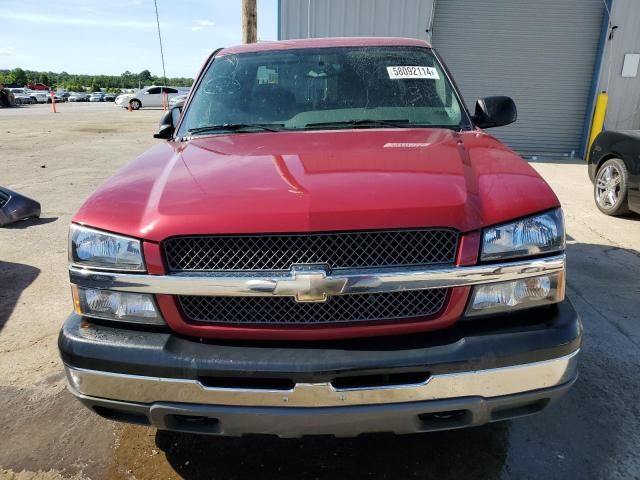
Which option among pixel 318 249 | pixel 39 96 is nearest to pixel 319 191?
pixel 318 249

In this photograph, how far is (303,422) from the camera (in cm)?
178

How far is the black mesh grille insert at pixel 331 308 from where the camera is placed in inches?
72.6

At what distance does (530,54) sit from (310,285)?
12.6 m

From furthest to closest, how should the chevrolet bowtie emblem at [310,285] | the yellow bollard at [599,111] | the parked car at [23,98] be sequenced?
the parked car at [23,98] → the yellow bollard at [599,111] → the chevrolet bowtie emblem at [310,285]

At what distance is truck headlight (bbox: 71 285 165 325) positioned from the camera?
6.23 ft

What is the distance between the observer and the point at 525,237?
1.87m

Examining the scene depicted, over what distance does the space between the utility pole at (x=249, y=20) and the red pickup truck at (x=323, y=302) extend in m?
10.0

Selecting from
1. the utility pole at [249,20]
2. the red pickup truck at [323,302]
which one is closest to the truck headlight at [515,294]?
the red pickup truck at [323,302]

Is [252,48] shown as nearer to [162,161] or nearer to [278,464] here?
[162,161]

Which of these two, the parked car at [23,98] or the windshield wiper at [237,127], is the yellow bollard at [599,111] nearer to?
the windshield wiper at [237,127]

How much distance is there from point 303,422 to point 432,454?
894mm

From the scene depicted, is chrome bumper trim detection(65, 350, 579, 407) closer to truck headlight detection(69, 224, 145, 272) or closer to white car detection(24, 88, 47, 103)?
truck headlight detection(69, 224, 145, 272)

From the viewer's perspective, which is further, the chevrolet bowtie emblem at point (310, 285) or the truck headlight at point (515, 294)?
the truck headlight at point (515, 294)

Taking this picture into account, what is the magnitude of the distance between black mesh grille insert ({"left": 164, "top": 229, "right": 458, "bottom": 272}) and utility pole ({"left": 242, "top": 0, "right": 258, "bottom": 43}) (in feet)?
33.8
